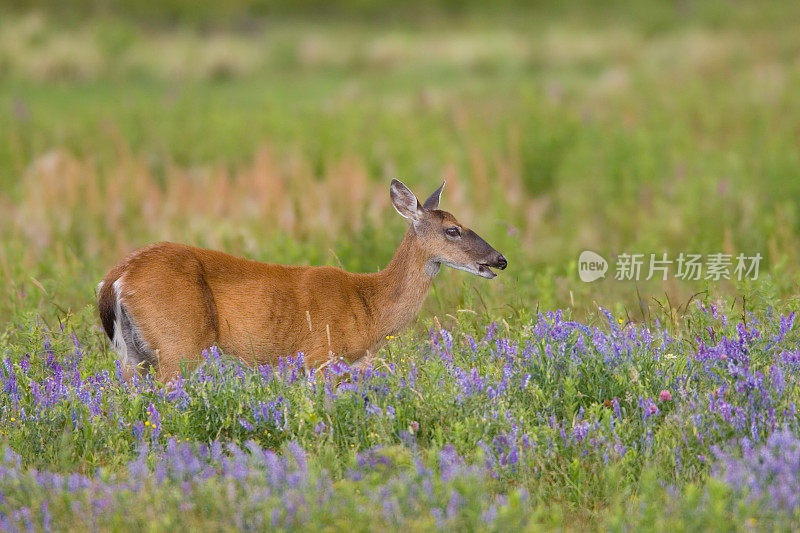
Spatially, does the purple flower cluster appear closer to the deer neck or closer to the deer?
the deer

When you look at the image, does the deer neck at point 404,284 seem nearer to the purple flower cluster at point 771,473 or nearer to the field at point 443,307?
the field at point 443,307

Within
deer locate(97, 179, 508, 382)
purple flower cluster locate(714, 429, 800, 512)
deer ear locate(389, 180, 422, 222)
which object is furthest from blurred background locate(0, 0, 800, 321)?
purple flower cluster locate(714, 429, 800, 512)

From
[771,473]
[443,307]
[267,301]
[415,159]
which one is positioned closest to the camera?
[771,473]

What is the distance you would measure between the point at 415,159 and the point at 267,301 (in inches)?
300

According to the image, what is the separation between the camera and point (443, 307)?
668cm

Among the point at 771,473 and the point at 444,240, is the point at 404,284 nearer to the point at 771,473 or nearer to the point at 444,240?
the point at 444,240

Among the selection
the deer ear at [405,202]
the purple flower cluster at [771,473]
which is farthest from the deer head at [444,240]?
the purple flower cluster at [771,473]

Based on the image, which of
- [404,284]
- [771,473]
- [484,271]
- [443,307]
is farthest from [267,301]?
[771,473]

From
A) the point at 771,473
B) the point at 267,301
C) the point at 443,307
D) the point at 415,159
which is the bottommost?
the point at 415,159

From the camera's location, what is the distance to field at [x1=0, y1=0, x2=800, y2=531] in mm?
3963

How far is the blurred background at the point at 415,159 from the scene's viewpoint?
321 inches

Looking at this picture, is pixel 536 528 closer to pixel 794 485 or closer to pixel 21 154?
pixel 794 485

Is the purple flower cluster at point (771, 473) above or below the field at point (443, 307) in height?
above

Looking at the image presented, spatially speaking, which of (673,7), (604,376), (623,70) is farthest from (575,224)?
(673,7)
